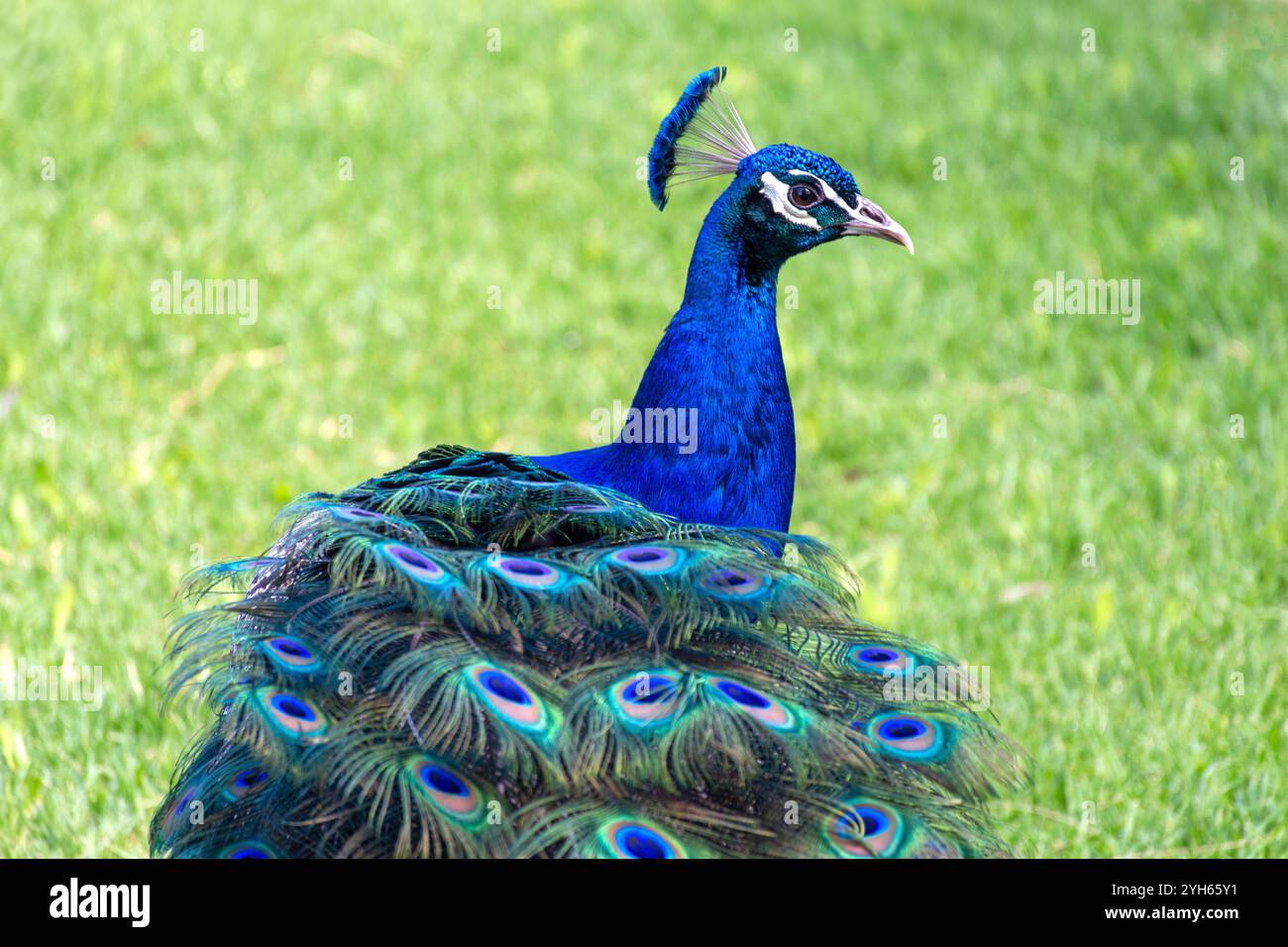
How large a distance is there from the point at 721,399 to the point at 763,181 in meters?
0.51

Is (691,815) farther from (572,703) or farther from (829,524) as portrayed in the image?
(829,524)

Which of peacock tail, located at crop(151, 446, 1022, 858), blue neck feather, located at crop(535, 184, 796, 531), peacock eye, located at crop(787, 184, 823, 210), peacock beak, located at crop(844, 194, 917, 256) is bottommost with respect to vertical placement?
peacock tail, located at crop(151, 446, 1022, 858)

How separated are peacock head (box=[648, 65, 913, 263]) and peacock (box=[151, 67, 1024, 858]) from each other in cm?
30

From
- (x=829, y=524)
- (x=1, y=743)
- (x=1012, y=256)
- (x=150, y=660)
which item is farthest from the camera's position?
(x=1012, y=256)

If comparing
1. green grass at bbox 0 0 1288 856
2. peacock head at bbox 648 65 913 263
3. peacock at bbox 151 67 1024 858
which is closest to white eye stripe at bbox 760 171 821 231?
peacock head at bbox 648 65 913 263

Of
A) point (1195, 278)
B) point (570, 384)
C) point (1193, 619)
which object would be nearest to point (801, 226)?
point (1193, 619)

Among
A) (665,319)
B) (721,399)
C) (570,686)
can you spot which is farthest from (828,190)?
(665,319)

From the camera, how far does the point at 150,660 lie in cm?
Result: 465

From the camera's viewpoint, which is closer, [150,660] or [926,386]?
[150,660]

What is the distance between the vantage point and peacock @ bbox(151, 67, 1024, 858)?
257 centimetres

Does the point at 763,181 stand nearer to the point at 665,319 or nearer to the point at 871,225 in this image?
the point at 871,225

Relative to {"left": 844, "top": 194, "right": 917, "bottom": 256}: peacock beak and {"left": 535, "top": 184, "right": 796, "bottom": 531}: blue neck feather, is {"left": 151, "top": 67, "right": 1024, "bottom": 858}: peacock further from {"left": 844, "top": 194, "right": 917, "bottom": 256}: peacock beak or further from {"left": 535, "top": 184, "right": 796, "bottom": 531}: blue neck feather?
{"left": 844, "top": 194, "right": 917, "bottom": 256}: peacock beak
